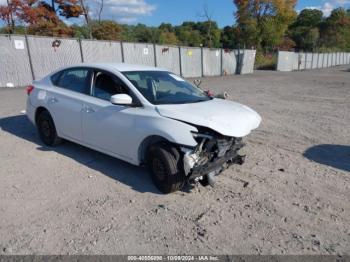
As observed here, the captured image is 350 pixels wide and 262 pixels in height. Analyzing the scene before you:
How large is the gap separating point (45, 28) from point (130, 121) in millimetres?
31541

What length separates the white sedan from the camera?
12.5 feet

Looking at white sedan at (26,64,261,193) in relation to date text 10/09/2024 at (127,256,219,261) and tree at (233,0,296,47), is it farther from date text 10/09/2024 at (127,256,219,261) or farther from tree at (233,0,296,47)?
tree at (233,0,296,47)

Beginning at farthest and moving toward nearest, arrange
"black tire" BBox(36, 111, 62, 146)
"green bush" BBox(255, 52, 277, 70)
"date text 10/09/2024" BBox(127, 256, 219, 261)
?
"green bush" BBox(255, 52, 277, 70)
"black tire" BBox(36, 111, 62, 146)
"date text 10/09/2024" BBox(127, 256, 219, 261)

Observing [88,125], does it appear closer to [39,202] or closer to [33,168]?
[33,168]

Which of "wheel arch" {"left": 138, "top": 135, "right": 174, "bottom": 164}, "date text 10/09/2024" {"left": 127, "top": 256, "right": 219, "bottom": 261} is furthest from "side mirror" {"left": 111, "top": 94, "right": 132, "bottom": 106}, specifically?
"date text 10/09/2024" {"left": 127, "top": 256, "right": 219, "bottom": 261}

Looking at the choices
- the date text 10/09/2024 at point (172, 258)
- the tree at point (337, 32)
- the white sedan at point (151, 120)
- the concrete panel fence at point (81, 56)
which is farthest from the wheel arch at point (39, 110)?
the tree at point (337, 32)

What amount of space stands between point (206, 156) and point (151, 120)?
83 centimetres

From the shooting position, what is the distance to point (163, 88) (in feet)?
15.5

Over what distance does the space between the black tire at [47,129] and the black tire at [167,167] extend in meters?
2.50

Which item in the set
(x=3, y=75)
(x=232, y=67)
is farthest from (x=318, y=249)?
(x=232, y=67)

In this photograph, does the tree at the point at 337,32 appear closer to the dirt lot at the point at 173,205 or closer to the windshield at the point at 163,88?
the dirt lot at the point at 173,205

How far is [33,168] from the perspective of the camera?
16.1 ft

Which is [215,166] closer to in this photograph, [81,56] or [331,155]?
[331,155]

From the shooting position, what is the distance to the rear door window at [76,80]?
504cm
